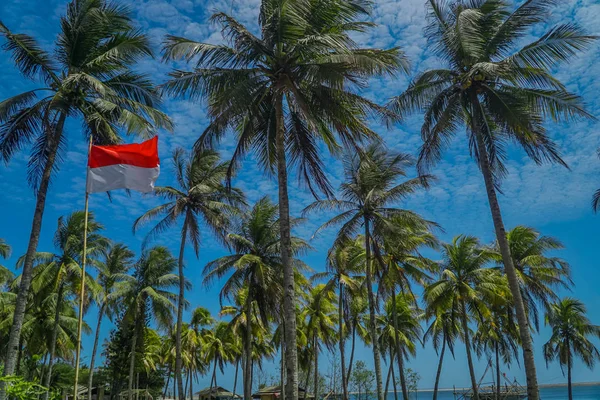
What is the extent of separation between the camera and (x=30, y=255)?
1315 centimetres

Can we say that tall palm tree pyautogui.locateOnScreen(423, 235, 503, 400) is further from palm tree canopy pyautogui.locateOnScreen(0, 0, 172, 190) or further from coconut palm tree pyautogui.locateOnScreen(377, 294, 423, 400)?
palm tree canopy pyautogui.locateOnScreen(0, 0, 172, 190)

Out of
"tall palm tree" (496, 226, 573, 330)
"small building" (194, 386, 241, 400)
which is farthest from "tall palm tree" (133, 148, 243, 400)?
"small building" (194, 386, 241, 400)

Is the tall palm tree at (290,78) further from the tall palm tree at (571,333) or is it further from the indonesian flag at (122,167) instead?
the tall palm tree at (571,333)

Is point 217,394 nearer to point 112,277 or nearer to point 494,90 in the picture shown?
point 112,277

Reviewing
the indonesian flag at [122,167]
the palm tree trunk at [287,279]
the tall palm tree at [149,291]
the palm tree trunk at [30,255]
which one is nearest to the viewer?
the palm tree trunk at [287,279]

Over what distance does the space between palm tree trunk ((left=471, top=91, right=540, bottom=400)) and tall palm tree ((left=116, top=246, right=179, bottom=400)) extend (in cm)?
2144

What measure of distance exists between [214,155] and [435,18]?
12.8 m

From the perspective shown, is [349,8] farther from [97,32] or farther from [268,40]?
[97,32]

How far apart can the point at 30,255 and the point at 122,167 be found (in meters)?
3.99

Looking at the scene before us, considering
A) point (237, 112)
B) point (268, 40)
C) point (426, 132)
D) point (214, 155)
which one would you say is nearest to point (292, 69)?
point (268, 40)

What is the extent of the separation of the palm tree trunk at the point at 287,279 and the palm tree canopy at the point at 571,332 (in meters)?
29.6

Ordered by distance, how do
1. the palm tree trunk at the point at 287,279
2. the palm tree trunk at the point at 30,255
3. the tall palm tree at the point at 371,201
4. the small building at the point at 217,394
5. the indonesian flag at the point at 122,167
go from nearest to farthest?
the palm tree trunk at the point at 287,279
the indonesian flag at the point at 122,167
the palm tree trunk at the point at 30,255
the tall palm tree at the point at 371,201
the small building at the point at 217,394

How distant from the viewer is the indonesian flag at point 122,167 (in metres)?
11.4

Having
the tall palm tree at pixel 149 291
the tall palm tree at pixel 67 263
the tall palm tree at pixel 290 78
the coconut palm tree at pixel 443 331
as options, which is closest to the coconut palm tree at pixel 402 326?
the coconut palm tree at pixel 443 331
